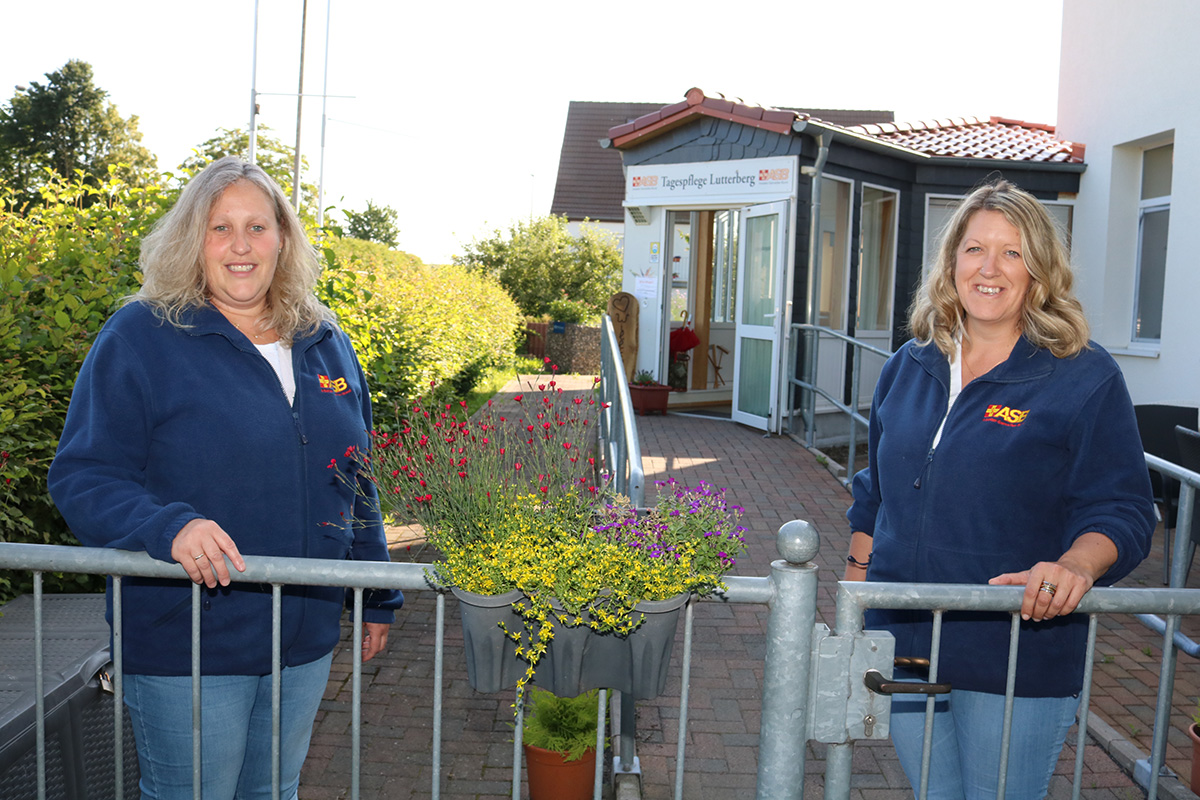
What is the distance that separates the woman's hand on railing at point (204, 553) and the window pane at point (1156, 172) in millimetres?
10412

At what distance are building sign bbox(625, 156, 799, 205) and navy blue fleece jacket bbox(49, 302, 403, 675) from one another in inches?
345

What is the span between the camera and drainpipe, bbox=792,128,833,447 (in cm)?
981

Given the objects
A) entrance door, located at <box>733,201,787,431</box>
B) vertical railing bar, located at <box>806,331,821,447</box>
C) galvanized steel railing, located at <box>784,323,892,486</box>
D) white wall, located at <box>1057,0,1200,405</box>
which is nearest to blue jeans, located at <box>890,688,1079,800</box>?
galvanized steel railing, located at <box>784,323,892,486</box>

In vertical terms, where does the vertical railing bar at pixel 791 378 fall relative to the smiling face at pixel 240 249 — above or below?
below

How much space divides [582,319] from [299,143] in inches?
493

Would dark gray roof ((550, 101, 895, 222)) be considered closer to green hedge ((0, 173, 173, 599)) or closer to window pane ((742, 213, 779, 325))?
window pane ((742, 213, 779, 325))

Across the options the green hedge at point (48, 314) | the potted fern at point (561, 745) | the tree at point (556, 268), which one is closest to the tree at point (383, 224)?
the tree at point (556, 268)

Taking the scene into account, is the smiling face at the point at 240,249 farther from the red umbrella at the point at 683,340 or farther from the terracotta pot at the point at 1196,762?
the red umbrella at the point at 683,340

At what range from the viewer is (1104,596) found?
1821mm

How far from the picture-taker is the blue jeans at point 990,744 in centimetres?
206

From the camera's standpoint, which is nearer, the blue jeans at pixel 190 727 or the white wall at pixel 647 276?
the blue jeans at pixel 190 727

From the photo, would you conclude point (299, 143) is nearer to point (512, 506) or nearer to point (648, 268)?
point (648, 268)

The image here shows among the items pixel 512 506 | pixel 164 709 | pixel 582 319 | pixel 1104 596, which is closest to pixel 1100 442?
pixel 1104 596

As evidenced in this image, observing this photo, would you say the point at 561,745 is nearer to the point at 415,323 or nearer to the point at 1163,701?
the point at 1163,701
